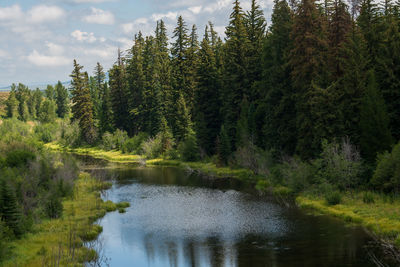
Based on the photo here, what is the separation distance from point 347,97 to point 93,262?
94.9 feet

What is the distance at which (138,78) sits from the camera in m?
97.8

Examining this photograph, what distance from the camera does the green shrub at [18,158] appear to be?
41.6 metres

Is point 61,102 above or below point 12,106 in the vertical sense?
above

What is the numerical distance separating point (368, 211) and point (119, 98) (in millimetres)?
80368

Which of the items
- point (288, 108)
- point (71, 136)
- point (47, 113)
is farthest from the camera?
point (47, 113)

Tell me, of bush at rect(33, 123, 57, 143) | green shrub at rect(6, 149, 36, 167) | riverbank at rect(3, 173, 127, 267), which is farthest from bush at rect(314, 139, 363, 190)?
bush at rect(33, 123, 57, 143)

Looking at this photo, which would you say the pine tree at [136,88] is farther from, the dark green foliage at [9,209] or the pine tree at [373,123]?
the dark green foliage at [9,209]

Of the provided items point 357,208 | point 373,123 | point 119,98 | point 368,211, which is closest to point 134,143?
point 119,98

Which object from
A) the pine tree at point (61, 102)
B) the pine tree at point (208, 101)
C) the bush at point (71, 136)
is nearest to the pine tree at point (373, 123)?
the pine tree at point (208, 101)

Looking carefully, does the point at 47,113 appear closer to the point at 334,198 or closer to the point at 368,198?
the point at 334,198

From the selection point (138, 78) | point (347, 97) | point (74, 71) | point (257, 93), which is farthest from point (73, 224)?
point (74, 71)

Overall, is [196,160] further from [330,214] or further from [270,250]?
[270,250]

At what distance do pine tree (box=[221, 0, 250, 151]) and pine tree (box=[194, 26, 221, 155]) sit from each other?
568 cm

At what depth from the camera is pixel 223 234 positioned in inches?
1234
